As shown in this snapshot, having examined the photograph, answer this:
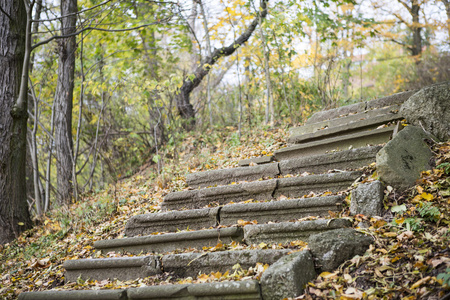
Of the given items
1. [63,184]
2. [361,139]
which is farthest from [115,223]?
[361,139]

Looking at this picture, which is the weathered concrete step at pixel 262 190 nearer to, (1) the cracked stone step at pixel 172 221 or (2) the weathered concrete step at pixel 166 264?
(1) the cracked stone step at pixel 172 221

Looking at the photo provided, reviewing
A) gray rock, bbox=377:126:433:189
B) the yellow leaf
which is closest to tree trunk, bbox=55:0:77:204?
gray rock, bbox=377:126:433:189

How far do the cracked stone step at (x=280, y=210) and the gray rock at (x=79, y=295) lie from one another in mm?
1235

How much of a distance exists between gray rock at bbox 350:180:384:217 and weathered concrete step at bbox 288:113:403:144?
152 centimetres

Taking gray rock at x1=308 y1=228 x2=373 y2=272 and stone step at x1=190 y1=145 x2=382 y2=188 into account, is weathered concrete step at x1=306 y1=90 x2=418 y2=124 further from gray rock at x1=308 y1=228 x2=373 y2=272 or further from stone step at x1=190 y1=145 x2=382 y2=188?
gray rock at x1=308 y1=228 x2=373 y2=272

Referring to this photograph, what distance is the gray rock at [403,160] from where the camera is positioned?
2977mm

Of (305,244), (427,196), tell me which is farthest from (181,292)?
(427,196)

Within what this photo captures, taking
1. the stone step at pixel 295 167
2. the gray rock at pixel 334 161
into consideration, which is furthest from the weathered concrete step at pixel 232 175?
the gray rock at pixel 334 161

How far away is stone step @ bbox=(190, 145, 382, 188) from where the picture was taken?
3.69 metres

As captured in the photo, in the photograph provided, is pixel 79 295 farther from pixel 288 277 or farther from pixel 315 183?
pixel 315 183

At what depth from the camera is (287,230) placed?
9.87ft

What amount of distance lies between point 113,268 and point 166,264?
59 cm

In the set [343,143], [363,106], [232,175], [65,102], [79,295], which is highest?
[65,102]

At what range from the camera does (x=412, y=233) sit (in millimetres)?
2465
